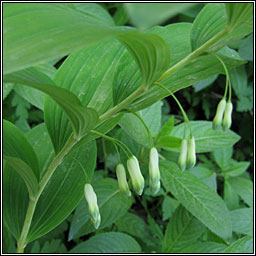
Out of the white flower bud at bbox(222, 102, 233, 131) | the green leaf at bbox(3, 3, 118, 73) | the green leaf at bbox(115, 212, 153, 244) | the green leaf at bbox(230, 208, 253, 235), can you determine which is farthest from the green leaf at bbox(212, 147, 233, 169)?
the green leaf at bbox(3, 3, 118, 73)

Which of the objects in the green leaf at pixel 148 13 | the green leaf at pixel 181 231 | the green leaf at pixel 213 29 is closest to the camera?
the green leaf at pixel 148 13

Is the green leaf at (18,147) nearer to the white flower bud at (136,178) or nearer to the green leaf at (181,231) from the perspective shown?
the white flower bud at (136,178)

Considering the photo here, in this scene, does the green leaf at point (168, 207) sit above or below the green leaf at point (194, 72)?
below

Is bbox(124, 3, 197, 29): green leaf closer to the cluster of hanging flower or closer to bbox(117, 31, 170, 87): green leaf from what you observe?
bbox(117, 31, 170, 87): green leaf

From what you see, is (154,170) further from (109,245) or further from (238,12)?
(109,245)

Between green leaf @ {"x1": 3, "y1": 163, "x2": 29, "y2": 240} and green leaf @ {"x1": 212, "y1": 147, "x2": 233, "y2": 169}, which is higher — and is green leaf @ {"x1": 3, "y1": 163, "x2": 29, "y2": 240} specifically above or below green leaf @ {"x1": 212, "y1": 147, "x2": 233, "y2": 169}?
above

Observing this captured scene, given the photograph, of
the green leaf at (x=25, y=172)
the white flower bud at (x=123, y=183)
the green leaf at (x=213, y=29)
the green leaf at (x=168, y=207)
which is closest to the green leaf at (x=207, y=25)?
the green leaf at (x=213, y=29)
